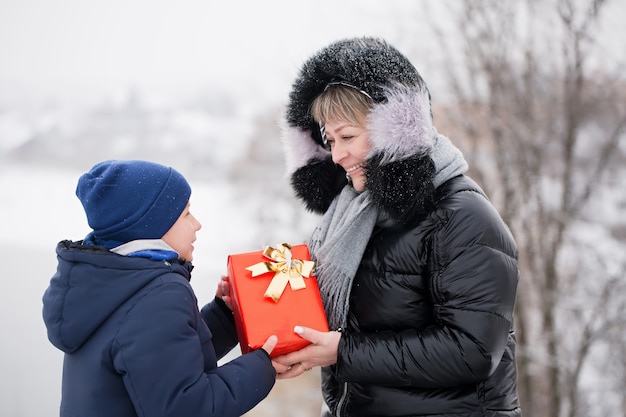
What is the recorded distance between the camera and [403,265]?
163cm

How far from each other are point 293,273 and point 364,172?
0.37 metres

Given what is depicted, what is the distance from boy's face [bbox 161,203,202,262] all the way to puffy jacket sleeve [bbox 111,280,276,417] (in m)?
0.14

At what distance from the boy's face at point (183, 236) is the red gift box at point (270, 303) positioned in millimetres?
147

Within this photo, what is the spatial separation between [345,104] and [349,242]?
1.36 feet

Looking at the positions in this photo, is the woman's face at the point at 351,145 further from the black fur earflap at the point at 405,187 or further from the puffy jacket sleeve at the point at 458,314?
the puffy jacket sleeve at the point at 458,314

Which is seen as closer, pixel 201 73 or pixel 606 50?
pixel 606 50

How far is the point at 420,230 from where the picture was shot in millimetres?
1618

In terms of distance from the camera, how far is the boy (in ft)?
4.55

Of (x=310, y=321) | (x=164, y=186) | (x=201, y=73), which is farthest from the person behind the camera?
(x=201, y=73)

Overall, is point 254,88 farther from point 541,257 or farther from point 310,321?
point 310,321

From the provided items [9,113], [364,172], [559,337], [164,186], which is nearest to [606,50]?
[559,337]

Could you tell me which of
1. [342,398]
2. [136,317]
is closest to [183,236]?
[136,317]

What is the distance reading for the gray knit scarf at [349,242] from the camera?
5.61 ft

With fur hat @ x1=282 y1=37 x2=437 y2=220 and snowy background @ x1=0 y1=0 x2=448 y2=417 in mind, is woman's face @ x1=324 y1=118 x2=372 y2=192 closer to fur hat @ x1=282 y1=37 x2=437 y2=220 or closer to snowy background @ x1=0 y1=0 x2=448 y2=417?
fur hat @ x1=282 y1=37 x2=437 y2=220
